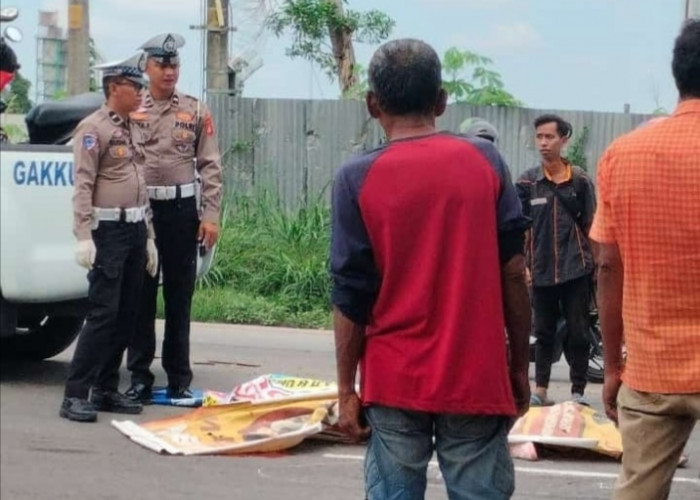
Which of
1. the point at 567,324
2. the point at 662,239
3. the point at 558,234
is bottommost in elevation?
the point at 567,324

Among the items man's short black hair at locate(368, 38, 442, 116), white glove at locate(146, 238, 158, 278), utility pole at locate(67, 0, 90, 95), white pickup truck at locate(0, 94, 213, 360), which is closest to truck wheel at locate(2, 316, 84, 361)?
white pickup truck at locate(0, 94, 213, 360)

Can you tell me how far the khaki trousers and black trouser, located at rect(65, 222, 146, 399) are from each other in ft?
9.60

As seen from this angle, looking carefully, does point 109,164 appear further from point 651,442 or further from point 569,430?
point 651,442

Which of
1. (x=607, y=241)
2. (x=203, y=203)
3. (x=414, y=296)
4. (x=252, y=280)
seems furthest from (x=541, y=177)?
(x=252, y=280)

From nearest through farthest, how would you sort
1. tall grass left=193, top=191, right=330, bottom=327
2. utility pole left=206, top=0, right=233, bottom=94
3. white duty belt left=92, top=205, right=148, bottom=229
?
white duty belt left=92, top=205, right=148, bottom=229 → tall grass left=193, top=191, right=330, bottom=327 → utility pole left=206, top=0, right=233, bottom=94

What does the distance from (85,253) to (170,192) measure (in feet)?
7.04

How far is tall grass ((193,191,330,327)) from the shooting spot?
11891 millimetres

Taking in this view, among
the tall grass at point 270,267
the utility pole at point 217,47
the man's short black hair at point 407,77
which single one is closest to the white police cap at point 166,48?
the man's short black hair at point 407,77

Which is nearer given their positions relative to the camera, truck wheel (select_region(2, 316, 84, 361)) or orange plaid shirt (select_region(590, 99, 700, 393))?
truck wheel (select_region(2, 316, 84, 361))

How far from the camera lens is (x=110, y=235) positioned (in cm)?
655

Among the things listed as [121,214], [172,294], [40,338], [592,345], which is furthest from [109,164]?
[592,345]

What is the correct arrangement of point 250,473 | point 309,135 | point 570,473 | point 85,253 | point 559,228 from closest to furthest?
point 85,253, point 250,473, point 570,473, point 559,228, point 309,135

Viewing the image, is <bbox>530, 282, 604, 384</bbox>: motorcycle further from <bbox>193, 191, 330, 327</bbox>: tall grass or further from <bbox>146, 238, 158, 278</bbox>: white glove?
<bbox>193, 191, 330, 327</bbox>: tall grass

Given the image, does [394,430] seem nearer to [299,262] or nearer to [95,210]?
[95,210]
